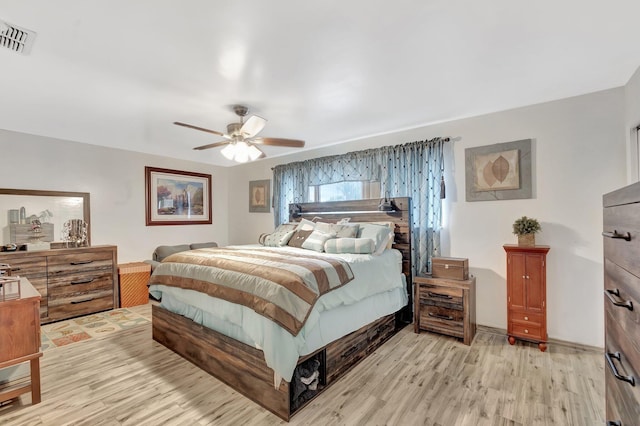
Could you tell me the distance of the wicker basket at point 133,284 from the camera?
4.42m

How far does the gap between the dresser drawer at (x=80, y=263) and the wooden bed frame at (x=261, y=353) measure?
5.71 feet

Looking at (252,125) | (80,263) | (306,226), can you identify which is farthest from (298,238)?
(80,263)

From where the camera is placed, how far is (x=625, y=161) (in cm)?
271

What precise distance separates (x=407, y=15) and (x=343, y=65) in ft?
2.17

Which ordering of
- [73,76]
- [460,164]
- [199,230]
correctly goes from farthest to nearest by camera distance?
[199,230] < [460,164] < [73,76]

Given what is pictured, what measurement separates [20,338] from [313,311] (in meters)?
2.08

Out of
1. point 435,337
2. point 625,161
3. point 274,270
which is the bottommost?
point 435,337

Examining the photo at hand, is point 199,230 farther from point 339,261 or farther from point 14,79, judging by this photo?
point 339,261

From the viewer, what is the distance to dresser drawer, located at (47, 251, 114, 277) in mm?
3855

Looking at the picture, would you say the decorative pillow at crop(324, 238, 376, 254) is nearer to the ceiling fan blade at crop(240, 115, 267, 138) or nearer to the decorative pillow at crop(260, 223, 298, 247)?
the decorative pillow at crop(260, 223, 298, 247)

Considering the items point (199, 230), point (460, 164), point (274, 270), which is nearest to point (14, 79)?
point (274, 270)

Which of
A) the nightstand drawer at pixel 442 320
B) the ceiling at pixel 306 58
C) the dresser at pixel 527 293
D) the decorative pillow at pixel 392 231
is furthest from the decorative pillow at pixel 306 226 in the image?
the dresser at pixel 527 293

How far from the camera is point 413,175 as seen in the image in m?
3.86

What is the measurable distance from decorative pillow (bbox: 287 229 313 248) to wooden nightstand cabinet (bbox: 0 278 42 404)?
2427mm
